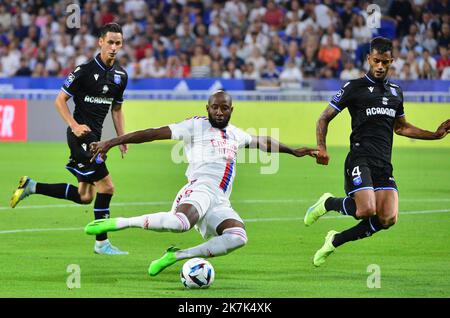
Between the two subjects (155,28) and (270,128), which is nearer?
(270,128)

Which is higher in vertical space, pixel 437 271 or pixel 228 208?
pixel 228 208

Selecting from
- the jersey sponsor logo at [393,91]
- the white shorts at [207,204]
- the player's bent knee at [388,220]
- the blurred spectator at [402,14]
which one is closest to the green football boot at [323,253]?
the player's bent knee at [388,220]

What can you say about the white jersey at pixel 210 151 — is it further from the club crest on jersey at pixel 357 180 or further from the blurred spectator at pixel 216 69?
the blurred spectator at pixel 216 69

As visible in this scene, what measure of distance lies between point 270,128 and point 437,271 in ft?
50.3

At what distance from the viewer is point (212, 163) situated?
943 cm

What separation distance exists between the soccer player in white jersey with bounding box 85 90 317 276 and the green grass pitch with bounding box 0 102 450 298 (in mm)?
369

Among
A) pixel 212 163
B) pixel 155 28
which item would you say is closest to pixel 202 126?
pixel 212 163

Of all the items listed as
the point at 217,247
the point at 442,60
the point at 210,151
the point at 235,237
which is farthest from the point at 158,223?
the point at 442,60

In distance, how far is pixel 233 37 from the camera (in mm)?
27922

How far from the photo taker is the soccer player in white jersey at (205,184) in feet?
29.0

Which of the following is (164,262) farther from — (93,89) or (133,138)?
(93,89)

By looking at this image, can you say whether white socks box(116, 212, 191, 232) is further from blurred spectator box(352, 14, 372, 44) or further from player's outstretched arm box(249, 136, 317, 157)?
blurred spectator box(352, 14, 372, 44)

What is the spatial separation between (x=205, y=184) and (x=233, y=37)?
18.9 meters
